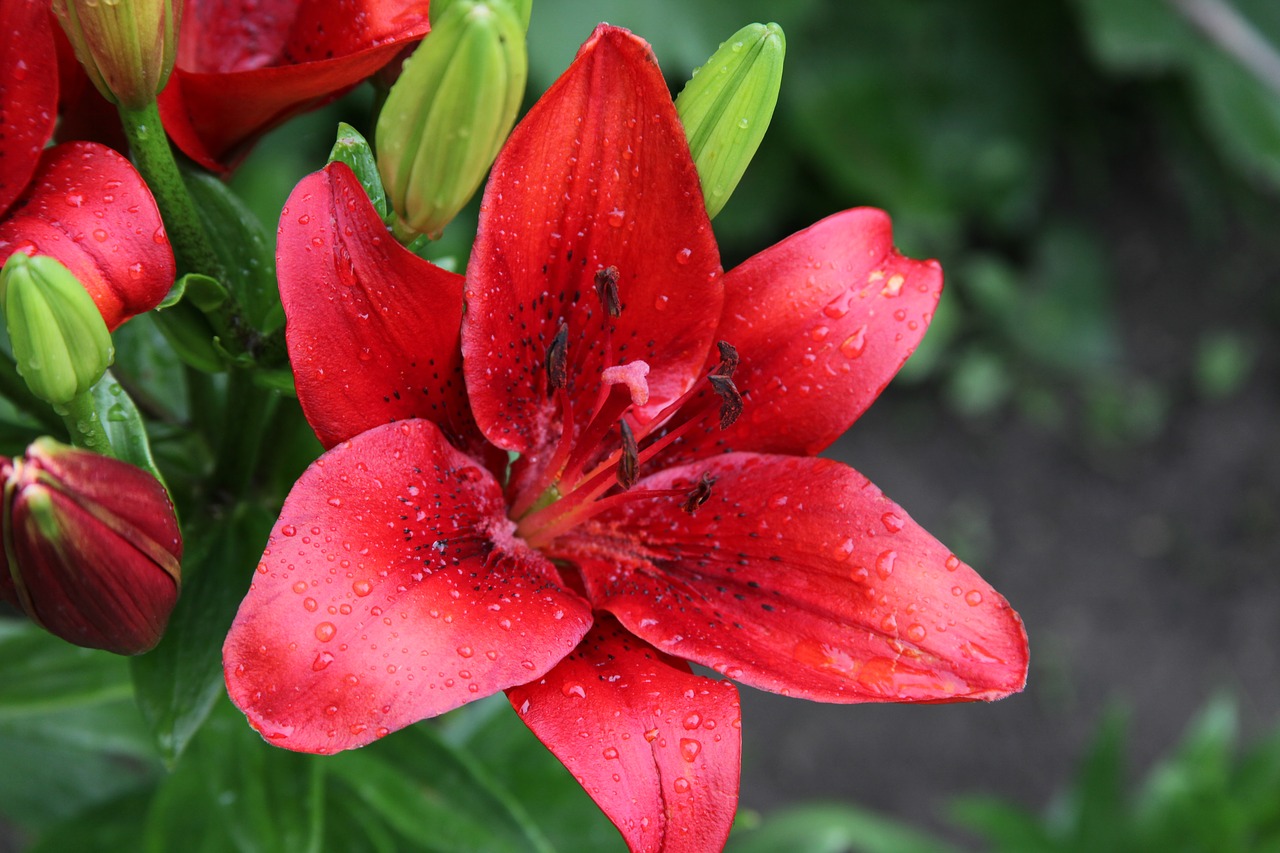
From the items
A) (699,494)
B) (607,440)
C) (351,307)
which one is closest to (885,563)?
(699,494)

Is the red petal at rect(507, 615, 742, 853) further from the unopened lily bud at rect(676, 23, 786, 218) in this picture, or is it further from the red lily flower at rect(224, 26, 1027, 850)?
the unopened lily bud at rect(676, 23, 786, 218)

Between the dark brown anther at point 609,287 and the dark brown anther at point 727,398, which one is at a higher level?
the dark brown anther at point 609,287

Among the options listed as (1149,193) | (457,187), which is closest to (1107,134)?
(1149,193)

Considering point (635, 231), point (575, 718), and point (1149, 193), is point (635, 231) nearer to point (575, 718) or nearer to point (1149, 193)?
point (575, 718)

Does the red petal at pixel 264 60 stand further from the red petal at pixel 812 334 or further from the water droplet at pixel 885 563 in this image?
the water droplet at pixel 885 563

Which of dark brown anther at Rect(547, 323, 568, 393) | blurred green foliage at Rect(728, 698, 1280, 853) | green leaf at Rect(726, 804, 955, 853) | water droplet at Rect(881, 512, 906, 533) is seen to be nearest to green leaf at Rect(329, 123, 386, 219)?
dark brown anther at Rect(547, 323, 568, 393)

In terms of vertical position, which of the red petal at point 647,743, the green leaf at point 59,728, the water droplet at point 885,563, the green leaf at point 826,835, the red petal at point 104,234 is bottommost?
the green leaf at point 826,835

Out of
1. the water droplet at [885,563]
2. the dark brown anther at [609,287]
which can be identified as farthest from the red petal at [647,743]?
the dark brown anther at [609,287]

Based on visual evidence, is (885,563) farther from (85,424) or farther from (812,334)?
(85,424)
